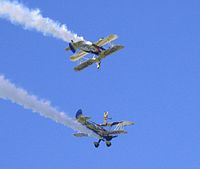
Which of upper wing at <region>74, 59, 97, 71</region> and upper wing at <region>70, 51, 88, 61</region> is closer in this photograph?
upper wing at <region>74, 59, 97, 71</region>

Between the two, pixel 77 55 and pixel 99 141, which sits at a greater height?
pixel 77 55

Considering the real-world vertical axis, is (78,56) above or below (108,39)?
above

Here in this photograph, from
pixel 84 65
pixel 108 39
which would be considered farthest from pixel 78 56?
pixel 108 39

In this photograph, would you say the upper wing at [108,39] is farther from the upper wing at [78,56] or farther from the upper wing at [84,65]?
the upper wing at [78,56]

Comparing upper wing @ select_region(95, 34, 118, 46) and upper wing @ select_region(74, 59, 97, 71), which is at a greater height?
upper wing @ select_region(95, 34, 118, 46)

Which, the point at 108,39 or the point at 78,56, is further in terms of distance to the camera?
the point at 78,56

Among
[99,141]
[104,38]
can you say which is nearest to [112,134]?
[99,141]

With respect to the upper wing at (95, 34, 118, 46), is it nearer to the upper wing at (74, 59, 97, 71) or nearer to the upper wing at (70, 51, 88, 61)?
the upper wing at (74, 59, 97, 71)

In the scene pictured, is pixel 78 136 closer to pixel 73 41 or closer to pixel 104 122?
pixel 104 122

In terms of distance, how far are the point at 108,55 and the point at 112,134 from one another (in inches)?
392

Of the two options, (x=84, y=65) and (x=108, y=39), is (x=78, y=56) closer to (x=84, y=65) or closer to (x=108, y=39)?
(x=84, y=65)

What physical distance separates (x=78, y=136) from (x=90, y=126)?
4.71m

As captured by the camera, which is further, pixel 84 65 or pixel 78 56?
pixel 78 56

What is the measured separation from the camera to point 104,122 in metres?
153
